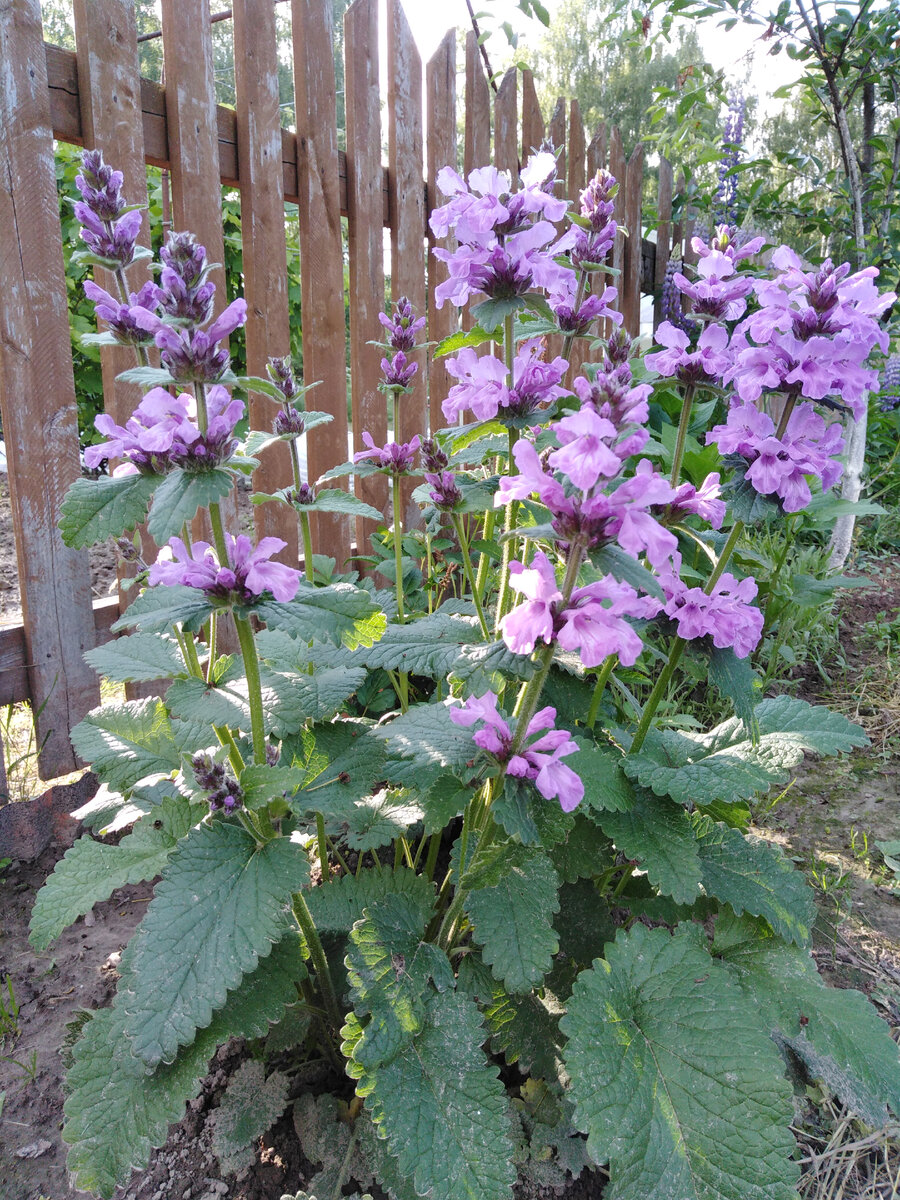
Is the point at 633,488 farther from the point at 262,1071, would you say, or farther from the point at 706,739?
the point at 262,1071

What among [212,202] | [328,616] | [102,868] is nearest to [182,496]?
[328,616]

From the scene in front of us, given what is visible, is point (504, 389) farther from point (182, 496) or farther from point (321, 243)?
point (321, 243)

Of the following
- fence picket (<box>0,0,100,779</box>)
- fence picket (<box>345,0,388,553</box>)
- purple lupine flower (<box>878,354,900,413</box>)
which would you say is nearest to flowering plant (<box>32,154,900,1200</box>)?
fence picket (<box>0,0,100,779</box>)

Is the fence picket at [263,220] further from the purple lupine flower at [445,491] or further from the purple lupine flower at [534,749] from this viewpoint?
the purple lupine flower at [534,749]

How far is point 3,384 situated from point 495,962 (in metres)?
2.04

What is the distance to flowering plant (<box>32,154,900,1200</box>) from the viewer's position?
100 centimetres

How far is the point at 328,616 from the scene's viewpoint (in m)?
1.04

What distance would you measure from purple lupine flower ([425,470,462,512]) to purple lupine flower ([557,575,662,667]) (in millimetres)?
656

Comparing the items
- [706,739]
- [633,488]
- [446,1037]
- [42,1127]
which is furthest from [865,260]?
[42,1127]

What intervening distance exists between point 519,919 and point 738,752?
533 millimetres

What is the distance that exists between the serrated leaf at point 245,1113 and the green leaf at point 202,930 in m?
0.34

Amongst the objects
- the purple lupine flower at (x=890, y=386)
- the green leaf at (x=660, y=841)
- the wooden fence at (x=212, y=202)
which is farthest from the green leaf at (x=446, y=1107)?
the purple lupine flower at (x=890, y=386)

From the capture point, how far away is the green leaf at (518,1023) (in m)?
1.29

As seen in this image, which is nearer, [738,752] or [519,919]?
[519,919]
